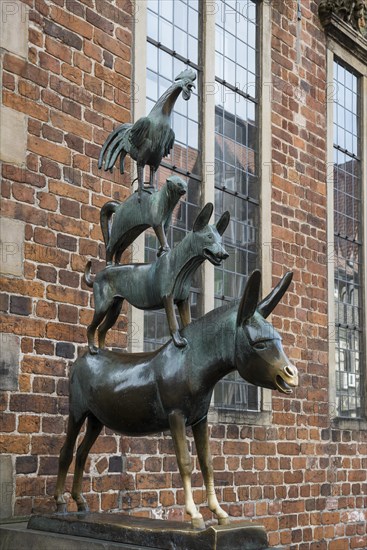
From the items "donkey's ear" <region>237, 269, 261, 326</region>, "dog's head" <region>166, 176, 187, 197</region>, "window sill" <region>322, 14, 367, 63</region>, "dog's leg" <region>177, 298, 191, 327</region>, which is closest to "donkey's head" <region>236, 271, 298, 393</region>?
"donkey's ear" <region>237, 269, 261, 326</region>

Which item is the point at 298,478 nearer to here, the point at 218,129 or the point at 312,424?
the point at 312,424

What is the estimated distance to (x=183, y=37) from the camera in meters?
8.70

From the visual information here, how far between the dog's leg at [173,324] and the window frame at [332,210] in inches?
229

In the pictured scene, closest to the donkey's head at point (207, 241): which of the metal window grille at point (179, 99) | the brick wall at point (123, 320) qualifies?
the brick wall at point (123, 320)

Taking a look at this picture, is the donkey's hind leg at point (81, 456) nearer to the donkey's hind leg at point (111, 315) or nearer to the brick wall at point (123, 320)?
the donkey's hind leg at point (111, 315)

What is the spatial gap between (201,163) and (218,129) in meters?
0.60

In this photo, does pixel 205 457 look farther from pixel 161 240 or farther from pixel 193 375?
pixel 161 240

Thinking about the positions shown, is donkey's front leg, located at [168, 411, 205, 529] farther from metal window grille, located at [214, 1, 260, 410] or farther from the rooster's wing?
metal window grille, located at [214, 1, 260, 410]

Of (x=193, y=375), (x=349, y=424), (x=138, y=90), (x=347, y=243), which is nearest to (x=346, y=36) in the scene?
(x=347, y=243)

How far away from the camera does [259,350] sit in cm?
414

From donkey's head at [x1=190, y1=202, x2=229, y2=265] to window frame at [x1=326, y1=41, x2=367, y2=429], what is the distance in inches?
233

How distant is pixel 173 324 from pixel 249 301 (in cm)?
48

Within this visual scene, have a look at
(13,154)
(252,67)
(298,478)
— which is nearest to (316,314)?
(298,478)

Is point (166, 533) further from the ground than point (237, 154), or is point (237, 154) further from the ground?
point (237, 154)
